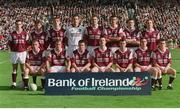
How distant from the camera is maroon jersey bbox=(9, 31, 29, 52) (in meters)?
13.2

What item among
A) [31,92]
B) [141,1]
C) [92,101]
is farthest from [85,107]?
[141,1]

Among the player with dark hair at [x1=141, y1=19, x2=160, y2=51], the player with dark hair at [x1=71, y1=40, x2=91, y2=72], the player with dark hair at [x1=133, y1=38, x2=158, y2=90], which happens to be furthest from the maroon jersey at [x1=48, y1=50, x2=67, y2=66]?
the player with dark hair at [x1=141, y1=19, x2=160, y2=51]

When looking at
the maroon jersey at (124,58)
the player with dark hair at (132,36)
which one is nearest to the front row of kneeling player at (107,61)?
the maroon jersey at (124,58)

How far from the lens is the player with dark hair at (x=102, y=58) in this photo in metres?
12.3

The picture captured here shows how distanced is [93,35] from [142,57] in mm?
1411

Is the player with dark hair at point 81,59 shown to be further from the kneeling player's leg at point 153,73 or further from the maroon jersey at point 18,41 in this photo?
the maroon jersey at point 18,41

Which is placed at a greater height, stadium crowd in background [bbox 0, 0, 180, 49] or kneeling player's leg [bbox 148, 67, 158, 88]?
stadium crowd in background [bbox 0, 0, 180, 49]

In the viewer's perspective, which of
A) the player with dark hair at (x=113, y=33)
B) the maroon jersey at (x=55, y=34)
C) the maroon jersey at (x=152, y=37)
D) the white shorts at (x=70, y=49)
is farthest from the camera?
the white shorts at (x=70, y=49)

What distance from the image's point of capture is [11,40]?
1330cm

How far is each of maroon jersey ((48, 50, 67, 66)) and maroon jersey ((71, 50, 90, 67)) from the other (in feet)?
0.86

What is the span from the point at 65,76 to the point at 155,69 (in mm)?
2198

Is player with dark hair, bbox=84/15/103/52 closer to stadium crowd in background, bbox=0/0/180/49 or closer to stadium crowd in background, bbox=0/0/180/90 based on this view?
stadium crowd in background, bbox=0/0/180/90

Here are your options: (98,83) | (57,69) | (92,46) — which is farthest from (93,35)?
(98,83)

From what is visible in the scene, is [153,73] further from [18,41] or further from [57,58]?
[18,41]
